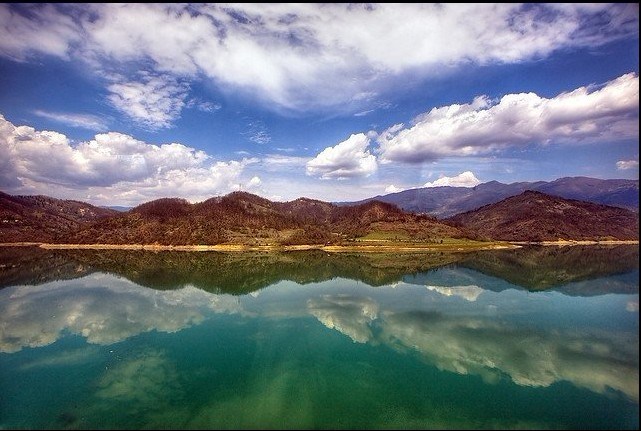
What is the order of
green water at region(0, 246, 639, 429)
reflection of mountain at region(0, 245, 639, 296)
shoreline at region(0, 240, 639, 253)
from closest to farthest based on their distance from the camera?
green water at region(0, 246, 639, 429), reflection of mountain at region(0, 245, 639, 296), shoreline at region(0, 240, 639, 253)

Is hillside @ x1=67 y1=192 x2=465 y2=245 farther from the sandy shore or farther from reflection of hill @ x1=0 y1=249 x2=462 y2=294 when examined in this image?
reflection of hill @ x1=0 y1=249 x2=462 y2=294

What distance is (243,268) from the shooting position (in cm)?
9744

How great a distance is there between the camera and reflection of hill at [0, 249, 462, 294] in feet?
256

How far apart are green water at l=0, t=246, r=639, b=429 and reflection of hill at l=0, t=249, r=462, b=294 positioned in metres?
4.33

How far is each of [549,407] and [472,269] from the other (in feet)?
250

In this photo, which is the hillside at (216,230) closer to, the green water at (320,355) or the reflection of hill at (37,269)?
the reflection of hill at (37,269)

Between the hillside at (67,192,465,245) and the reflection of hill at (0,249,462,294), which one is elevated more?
the hillside at (67,192,465,245)

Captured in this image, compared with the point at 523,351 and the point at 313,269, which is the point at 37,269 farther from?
the point at 523,351

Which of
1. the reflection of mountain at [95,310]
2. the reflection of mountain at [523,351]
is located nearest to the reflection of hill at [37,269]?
the reflection of mountain at [95,310]

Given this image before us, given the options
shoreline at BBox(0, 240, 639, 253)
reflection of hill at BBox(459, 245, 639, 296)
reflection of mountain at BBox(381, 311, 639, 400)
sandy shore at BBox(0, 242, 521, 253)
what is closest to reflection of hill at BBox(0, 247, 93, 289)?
sandy shore at BBox(0, 242, 521, 253)

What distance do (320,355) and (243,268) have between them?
219 ft

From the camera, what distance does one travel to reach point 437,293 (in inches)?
2552

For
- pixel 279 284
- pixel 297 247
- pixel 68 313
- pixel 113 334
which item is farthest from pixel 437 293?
pixel 297 247

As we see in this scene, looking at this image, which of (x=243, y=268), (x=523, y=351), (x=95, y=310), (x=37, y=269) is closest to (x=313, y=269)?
(x=243, y=268)
